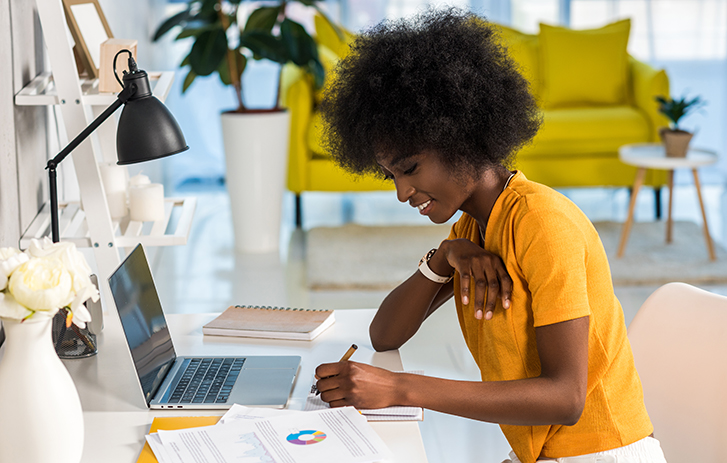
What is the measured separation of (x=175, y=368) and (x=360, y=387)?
13.7 inches

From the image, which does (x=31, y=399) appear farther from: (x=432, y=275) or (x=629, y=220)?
(x=629, y=220)

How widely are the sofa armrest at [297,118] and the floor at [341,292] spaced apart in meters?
0.33

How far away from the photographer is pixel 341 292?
10.7 ft

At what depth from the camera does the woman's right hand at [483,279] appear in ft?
3.70

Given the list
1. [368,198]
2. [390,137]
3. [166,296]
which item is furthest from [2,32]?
[368,198]

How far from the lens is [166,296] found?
3.21 metres

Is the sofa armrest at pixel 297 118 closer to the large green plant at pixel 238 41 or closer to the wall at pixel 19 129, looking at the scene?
the large green plant at pixel 238 41

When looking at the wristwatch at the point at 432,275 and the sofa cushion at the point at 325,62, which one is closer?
the wristwatch at the point at 432,275

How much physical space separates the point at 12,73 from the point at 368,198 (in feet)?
11.9

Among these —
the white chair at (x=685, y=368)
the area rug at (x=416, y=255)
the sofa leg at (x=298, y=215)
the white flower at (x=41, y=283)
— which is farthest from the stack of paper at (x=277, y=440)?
the sofa leg at (x=298, y=215)

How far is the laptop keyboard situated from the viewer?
1122 millimetres

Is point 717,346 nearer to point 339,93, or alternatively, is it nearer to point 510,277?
point 510,277

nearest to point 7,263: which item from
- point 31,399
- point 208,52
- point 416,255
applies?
point 31,399

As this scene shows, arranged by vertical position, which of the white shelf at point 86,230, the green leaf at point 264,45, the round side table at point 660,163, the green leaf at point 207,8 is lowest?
the round side table at point 660,163
